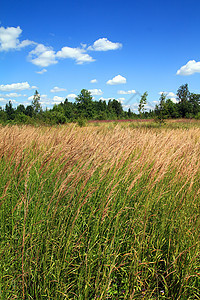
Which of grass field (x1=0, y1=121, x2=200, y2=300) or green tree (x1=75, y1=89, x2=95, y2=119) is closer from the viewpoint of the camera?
grass field (x1=0, y1=121, x2=200, y2=300)

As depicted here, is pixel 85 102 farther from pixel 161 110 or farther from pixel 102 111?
pixel 161 110

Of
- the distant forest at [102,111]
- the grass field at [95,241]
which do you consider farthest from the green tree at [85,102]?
the grass field at [95,241]

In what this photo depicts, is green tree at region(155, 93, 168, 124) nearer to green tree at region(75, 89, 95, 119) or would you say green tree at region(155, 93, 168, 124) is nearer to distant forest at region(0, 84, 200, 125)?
distant forest at region(0, 84, 200, 125)

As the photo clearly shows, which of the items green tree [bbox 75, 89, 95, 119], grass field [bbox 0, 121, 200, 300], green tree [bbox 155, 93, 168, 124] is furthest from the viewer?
green tree [bbox 75, 89, 95, 119]

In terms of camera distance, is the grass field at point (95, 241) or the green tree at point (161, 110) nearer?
the grass field at point (95, 241)

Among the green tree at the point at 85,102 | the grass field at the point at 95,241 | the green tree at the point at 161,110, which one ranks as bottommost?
the grass field at the point at 95,241

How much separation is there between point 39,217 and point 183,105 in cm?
6144

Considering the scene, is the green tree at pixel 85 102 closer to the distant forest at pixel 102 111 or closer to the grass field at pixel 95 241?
the distant forest at pixel 102 111

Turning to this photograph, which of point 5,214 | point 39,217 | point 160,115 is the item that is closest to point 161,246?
point 39,217

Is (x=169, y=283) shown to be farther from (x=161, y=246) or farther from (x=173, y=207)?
(x=173, y=207)

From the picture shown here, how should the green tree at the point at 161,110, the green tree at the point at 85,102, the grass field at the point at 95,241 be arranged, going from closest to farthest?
the grass field at the point at 95,241 < the green tree at the point at 161,110 < the green tree at the point at 85,102

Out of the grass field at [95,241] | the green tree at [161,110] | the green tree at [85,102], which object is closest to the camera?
the grass field at [95,241]

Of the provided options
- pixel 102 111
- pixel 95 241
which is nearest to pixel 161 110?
pixel 95 241

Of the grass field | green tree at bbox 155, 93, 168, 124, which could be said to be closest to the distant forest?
green tree at bbox 155, 93, 168, 124
